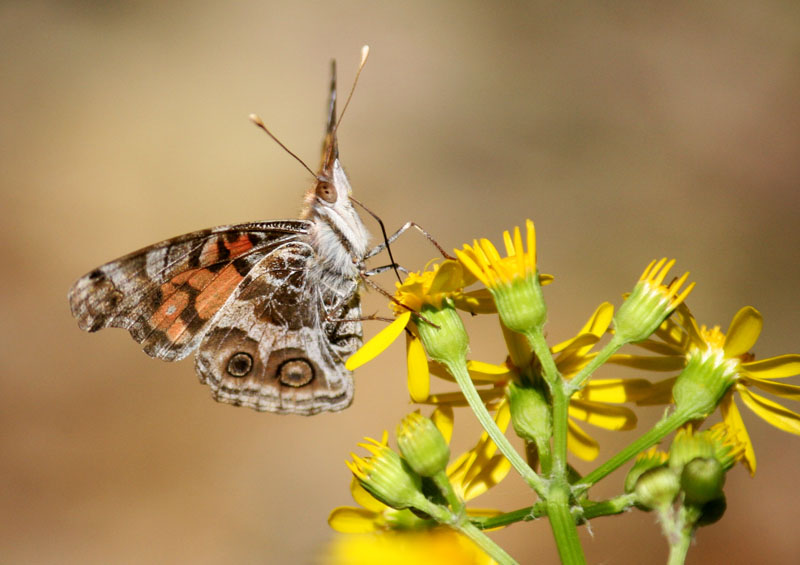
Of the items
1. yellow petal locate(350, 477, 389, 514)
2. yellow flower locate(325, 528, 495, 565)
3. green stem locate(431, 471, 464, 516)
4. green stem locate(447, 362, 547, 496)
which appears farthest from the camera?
yellow petal locate(350, 477, 389, 514)

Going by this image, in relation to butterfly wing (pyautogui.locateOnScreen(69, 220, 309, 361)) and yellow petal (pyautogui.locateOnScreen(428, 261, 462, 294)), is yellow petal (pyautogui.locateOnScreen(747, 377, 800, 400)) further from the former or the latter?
butterfly wing (pyautogui.locateOnScreen(69, 220, 309, 361))

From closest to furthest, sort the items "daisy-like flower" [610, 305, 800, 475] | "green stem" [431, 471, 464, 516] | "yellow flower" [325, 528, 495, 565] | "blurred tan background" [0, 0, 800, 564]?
"yellow flower" [325, 528, 495, 565]
"green stem" [431, 471, 464, 516]
"daisy-like flower" [610, 305, 800, 475]
"blurred tan background" [0, 0, 800, 564]

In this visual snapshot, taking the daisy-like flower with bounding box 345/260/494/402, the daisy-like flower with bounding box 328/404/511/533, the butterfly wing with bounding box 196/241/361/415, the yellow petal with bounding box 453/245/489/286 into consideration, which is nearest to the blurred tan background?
the butterfly wing with bounding box 196/241/361/415

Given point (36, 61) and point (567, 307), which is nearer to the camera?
point (567, 307)

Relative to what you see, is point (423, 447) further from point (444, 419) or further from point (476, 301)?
point (476, 301)

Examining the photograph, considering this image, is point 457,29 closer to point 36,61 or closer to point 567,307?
point 567,307

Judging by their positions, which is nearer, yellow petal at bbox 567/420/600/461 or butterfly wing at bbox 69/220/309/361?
yellow petal at bbox 567/420/600/461

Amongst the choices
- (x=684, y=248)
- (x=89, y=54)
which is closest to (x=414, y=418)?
(x=684, y=248)

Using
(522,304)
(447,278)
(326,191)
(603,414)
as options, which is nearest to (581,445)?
(603,414)
